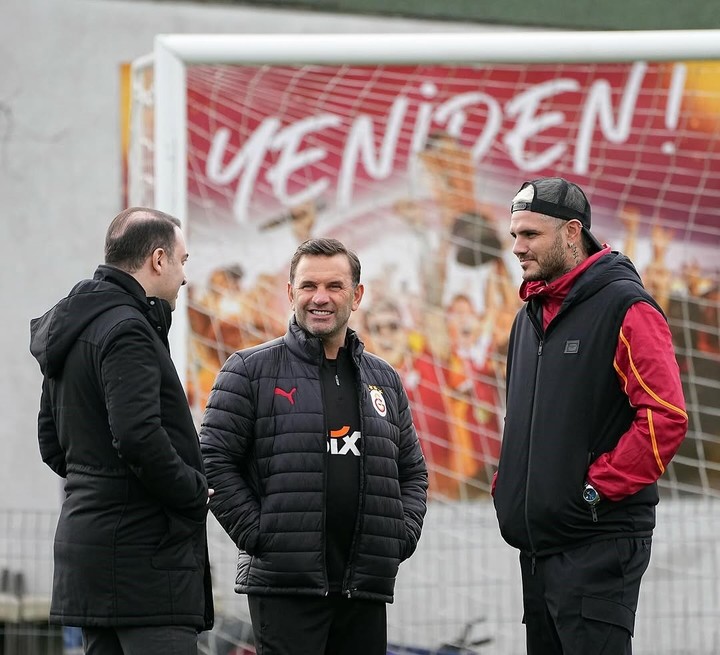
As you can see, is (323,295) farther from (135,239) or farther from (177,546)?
(177,546)

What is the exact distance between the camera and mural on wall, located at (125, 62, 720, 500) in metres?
7.70

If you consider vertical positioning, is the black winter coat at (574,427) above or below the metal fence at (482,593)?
above

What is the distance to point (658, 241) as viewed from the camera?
7922 mm

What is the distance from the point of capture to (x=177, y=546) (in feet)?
11.5

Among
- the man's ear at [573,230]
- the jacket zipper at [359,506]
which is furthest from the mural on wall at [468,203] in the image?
the man's ear at [573,230]

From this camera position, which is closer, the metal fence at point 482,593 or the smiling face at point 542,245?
the smiling face at point 542,245

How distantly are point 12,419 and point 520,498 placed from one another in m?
6.86

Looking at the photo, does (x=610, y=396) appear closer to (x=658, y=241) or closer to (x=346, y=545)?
(x=346, y=545)

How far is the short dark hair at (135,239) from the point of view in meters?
3.59

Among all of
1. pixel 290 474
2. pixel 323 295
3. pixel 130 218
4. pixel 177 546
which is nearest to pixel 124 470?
pixel 177 546

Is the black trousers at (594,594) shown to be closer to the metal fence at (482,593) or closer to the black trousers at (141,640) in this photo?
the black trousers at (141,640)

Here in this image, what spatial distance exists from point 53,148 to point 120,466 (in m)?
6.96

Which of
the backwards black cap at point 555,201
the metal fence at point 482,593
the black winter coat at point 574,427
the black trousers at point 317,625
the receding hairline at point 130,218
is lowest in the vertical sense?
the metal fence at point 482,593

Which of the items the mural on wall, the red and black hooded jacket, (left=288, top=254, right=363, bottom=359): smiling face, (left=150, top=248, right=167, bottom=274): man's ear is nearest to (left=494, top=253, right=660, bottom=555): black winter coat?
the red and black hooded jacket
